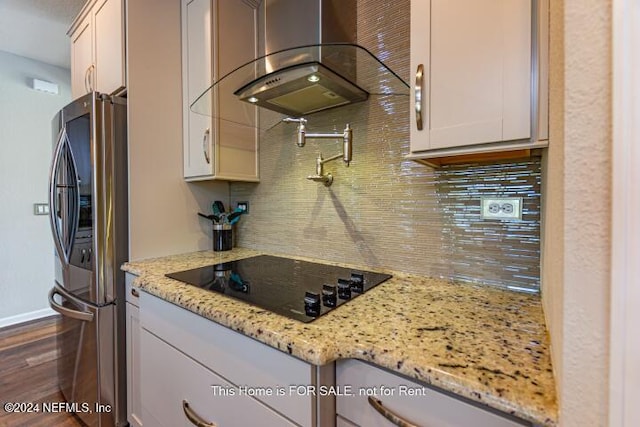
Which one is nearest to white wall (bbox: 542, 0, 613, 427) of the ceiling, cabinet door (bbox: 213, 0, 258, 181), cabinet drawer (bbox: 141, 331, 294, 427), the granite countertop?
the granite countertop

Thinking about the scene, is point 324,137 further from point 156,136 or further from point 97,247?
point 97,247

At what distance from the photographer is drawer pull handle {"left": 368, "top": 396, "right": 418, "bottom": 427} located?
1.95 feet

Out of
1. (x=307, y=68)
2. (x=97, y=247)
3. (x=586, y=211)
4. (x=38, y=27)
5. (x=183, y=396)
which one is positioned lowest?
(x=183, y=396)

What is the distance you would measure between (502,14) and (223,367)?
1.23m

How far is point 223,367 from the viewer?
863 mm

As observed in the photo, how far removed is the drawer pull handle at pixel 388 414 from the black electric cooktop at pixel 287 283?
9.5 inches

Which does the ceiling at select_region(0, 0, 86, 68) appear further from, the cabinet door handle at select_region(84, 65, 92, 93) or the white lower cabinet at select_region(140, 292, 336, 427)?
the white lower cabinet at select_region(140, 292, 336, 427)

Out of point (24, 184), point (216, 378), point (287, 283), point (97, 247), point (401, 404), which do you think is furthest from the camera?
point (24, 184)

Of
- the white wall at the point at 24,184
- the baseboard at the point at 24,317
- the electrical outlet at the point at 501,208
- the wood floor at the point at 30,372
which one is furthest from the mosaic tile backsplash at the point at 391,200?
the baseboard at the point at 24,317

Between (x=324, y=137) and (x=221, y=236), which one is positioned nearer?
(x=324, y=137)

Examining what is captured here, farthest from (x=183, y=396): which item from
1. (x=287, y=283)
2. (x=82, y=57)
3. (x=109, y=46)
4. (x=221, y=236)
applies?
(x=82, y=57)

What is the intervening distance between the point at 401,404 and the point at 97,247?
1.50 m

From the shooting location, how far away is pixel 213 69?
1515 millimetres

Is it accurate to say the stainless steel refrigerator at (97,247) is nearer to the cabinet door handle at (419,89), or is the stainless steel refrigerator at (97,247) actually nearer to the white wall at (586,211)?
the cabinet door handle at (419,89)
